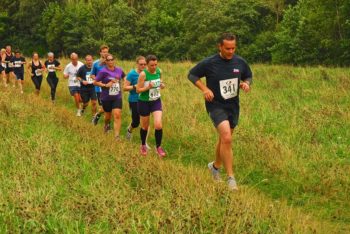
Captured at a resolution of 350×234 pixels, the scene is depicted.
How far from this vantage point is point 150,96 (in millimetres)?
8125

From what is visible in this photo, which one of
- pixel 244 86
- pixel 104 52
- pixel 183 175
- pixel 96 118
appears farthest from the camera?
pixel 96 118

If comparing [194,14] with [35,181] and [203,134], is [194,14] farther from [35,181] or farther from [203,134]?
[35,181]

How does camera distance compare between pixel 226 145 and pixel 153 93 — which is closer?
pixel 226 145

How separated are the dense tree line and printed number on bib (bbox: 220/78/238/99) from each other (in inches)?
1063

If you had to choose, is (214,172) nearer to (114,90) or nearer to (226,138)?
(226,138)

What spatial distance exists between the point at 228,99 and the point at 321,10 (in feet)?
94.5

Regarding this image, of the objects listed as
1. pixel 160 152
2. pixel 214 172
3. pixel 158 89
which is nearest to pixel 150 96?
pixel 158 89

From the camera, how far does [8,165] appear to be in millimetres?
6078

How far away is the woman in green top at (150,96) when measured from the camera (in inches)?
315

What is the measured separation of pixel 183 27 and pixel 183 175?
45.0 meters

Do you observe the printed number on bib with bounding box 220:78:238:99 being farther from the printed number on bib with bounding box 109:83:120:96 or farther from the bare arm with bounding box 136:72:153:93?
the printed number on bib with bounding box 109:83:120:96

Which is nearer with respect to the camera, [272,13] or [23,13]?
[272,13]

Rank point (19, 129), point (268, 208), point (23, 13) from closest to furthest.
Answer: point (268, 208), point (19, 129), point (23, 13)

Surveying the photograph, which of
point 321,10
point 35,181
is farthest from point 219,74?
point 321,10
